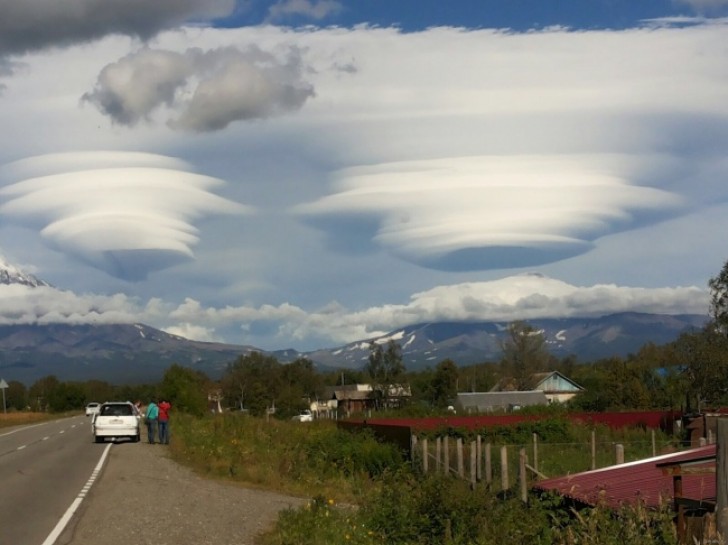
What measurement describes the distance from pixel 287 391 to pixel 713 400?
80.7m

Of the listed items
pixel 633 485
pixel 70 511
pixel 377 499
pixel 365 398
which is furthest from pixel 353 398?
pixel 633 485

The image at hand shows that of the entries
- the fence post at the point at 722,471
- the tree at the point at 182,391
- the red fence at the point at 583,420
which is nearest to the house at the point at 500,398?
the tree at the point at 182,391

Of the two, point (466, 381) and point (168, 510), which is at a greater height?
point (466, 381)

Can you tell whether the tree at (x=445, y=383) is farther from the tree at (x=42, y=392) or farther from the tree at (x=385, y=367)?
the tree at (x=42, y=392)

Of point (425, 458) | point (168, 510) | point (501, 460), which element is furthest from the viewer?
point (425, 458)

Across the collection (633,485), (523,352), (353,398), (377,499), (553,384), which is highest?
(523,352)

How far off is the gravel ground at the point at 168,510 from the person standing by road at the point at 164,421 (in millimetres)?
11754

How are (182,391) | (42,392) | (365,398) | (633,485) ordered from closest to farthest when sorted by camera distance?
(633,485) → (182,391) → (365,398) → (42,392)

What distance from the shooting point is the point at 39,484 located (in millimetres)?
24094

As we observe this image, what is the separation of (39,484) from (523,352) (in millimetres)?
111226

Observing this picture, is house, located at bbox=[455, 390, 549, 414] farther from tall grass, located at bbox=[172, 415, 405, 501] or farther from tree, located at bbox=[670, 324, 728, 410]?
tall grass, located at bbox=[172, 415, 405, 501]

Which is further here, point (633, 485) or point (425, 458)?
point (425, 458)

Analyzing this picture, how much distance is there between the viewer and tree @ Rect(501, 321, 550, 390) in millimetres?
129750

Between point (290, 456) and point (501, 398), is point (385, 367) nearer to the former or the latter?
point (501, 398)
